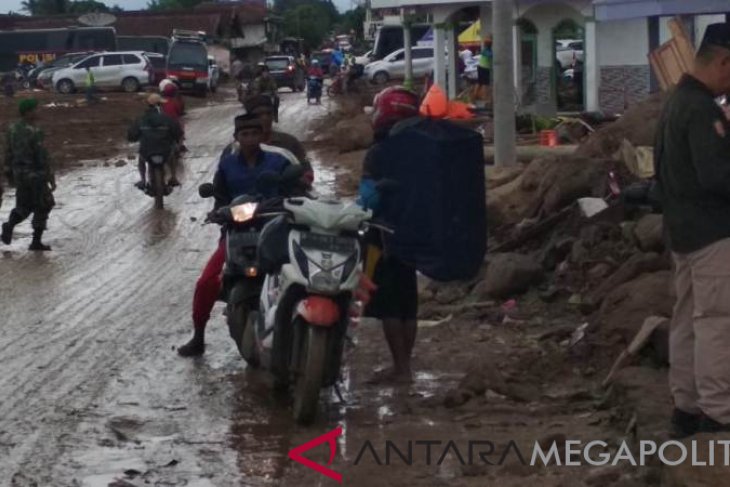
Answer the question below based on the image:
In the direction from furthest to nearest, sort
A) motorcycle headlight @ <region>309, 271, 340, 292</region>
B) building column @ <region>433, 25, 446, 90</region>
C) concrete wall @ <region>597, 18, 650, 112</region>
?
building column @ <region>433, 25, 446, 90</region>
concrete wall @ <region>597, 18, 650, 112</region>
motorcycle headlight @ <region>309, 271, 340, 292</region>

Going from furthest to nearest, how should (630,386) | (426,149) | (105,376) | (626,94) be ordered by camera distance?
(626,94), (105,376), (426,149), (630,386)

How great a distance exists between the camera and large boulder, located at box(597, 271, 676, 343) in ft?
28.9

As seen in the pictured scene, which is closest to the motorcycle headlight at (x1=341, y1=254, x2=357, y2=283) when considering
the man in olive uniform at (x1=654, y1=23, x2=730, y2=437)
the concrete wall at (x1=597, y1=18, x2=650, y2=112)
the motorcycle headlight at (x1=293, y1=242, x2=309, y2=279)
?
the motorcycle headlight at (x1=293, y1=242, x2=309, y2=279)

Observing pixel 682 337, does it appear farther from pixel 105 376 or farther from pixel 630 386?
pixel 105 376

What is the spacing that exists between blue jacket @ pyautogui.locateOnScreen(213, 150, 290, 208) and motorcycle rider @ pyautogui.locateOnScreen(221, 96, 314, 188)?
81 millimetres

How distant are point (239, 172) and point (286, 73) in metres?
51.8

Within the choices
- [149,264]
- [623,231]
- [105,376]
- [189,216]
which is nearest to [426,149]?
[105,376]

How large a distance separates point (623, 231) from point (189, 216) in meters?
8.92

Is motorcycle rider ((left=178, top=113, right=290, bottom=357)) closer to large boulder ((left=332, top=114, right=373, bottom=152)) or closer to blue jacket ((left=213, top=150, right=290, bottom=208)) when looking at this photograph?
blue jacket ((left=213, top=150, right=290, bottom=208))

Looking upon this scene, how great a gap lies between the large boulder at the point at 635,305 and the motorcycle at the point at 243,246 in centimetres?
218

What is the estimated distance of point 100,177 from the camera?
25.1 m

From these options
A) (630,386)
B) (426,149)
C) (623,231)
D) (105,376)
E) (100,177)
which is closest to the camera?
(630,386)

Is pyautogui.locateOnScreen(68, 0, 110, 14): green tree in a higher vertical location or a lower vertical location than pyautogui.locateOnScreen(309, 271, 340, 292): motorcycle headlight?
higher

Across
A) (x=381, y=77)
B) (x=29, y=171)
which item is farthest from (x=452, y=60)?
(x=381, y=77)
